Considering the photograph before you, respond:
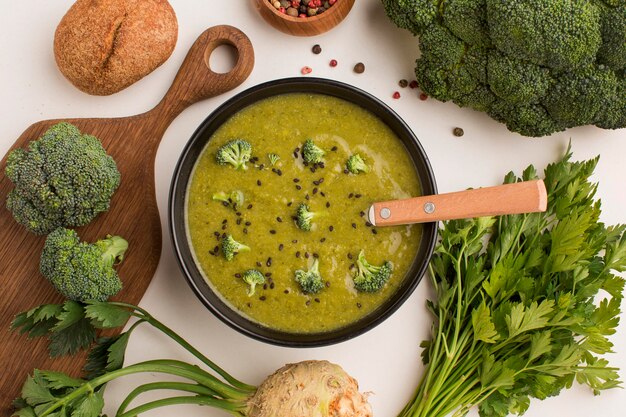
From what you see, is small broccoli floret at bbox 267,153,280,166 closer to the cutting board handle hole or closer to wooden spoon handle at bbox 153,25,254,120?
wooden spoon handle at bbox 153,25,254,120

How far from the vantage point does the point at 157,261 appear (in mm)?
3180

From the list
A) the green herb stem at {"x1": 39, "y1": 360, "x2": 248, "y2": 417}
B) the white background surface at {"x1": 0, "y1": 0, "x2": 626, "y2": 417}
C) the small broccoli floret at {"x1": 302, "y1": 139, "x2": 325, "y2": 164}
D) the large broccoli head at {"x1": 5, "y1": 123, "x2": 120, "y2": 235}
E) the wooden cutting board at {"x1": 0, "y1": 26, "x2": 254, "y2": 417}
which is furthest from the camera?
the white background surface at {"x1": 0, "y1": 0, "x2": 626, "y2": 417}

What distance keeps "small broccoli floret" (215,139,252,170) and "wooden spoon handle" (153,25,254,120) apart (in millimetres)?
359

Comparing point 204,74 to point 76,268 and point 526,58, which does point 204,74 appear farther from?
point 526,58

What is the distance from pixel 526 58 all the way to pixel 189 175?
1.55 metres

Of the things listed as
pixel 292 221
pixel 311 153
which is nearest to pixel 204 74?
pixel 311 153

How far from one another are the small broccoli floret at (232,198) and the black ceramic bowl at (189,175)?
0.16m

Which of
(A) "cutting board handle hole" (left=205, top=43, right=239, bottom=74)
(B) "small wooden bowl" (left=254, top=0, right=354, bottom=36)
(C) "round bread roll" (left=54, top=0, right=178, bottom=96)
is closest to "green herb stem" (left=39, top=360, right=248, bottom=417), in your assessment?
(C) "round bread roll" (left=54, top=0, right=178, bottom=96)

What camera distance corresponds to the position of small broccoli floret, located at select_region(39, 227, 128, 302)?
2865 mm

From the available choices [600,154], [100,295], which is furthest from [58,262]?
[600,154]

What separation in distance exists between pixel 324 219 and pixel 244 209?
1.16 feet

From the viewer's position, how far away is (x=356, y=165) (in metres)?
3.00

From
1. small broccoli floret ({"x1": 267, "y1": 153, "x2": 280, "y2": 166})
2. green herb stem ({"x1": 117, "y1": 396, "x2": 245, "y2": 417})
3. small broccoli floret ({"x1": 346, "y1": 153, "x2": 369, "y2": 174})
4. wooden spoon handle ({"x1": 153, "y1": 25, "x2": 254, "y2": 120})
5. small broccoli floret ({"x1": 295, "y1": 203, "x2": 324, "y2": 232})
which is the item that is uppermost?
wooden spoon handle ({"x1": 153, "y1": 25, "x2": 254, "y2": 120})

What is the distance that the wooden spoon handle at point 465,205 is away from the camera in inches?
100
